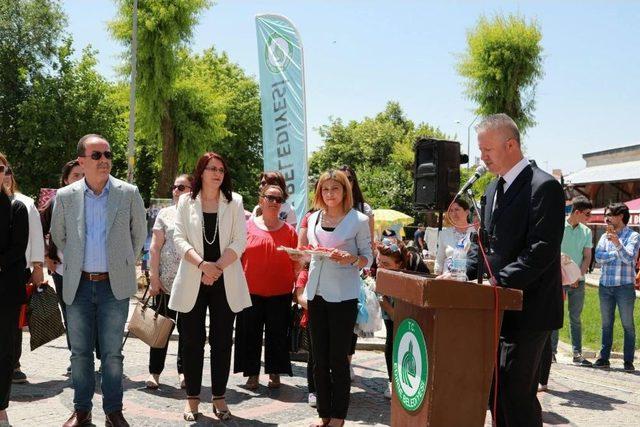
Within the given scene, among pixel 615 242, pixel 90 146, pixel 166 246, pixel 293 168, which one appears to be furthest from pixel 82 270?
pixel 615 242

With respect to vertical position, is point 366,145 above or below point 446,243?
above

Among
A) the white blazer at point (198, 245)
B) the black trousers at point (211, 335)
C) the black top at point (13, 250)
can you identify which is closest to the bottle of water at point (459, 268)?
the white blazer at point (198, 245)

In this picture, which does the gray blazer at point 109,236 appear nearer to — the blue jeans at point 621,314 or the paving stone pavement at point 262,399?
the paving stone pavement at point 262,399

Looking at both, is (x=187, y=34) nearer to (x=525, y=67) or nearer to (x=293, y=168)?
(x=525, y=67)

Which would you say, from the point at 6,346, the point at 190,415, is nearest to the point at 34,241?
the point at 6,346

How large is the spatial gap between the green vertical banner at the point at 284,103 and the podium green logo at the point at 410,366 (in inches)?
275

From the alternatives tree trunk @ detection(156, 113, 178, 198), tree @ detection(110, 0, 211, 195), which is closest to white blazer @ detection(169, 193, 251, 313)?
tree @ detection(110, 0, 211, 195)

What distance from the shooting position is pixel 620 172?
Answer: 43.6 metres

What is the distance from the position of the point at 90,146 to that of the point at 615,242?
7.24 meters

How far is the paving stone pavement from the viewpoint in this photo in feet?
19.5

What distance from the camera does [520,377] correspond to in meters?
3.97

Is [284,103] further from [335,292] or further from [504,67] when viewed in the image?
[504,67]

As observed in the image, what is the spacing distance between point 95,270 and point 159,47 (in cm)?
2521

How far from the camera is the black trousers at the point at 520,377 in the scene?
13.0ft
